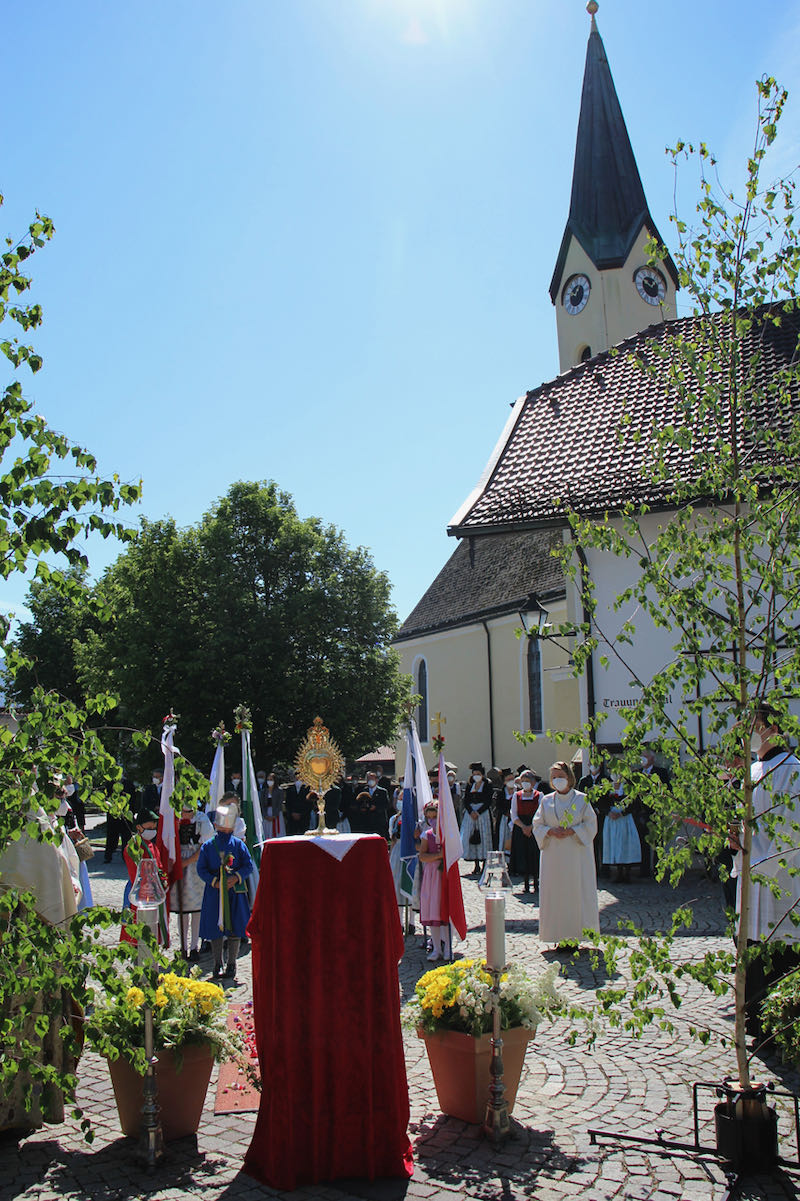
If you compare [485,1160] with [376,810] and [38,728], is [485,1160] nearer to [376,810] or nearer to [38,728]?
[38,728]

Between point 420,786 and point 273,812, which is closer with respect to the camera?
point 420,786

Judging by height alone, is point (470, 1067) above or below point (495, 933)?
below

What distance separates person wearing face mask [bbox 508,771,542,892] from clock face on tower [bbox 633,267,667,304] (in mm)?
24357

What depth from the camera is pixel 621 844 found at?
15.2m

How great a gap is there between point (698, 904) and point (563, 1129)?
8.36 m

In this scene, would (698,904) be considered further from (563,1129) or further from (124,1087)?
(124,1087)

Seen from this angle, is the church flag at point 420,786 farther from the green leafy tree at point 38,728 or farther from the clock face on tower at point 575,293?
the clock face on tower at point 575,293

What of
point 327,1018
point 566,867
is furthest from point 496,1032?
point 566,867

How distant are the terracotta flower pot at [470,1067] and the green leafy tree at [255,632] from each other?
23845mm

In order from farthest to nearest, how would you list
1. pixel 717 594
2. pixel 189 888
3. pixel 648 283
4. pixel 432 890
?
pixel 648 283 → pixel 189 888 → pixel 432 890 → pixel 717 594

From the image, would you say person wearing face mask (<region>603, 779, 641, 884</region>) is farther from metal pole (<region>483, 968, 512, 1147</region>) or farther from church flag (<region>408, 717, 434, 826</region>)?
metal pole (<region>483, 968, 512, 1147</region>)

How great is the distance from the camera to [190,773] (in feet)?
12.5

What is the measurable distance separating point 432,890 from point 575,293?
2999cm

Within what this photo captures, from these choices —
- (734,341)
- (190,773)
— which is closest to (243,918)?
(190,773)
